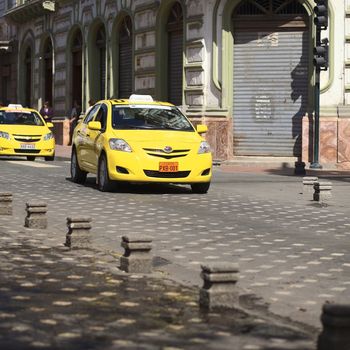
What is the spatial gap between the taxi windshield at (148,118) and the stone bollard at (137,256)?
927 cm

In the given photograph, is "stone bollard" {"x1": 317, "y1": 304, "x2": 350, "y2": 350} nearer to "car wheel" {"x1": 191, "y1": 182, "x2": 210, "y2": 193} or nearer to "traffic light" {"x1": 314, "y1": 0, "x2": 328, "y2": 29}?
"car wheel" {"x1": 191, "y1": 182, "x2": 210, "y2": 193}

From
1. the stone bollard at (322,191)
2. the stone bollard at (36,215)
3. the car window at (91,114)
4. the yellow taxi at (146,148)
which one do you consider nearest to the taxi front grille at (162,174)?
the yellow taxi at (146,148)

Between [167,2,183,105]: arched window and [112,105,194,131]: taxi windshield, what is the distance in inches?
453

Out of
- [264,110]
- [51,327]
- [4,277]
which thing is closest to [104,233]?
[4,277]

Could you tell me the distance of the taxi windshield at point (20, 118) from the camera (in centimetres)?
2769

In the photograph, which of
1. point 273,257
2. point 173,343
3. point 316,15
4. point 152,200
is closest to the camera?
point 173,343

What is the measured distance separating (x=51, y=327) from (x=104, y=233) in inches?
212

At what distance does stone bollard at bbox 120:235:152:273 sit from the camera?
7977 mm

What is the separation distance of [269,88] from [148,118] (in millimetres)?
10357

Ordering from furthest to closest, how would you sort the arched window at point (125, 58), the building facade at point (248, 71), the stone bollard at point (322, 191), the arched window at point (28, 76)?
the arched window at point (28, 76)
the arched window at point (125, 58)
the building facade at point (248, 71)
the stone bollard at point (322, 191)

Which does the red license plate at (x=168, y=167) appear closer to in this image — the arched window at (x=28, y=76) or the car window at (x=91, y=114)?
the car window at (x=91, y=114)

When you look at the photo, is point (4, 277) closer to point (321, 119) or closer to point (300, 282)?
point (300, 282)

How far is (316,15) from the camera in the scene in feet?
80.8

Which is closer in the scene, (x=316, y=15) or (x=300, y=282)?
(x=300, y=282)
